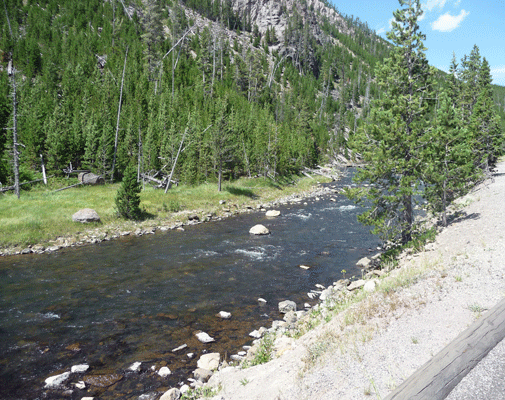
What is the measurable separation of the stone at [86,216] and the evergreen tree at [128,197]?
2240 mm

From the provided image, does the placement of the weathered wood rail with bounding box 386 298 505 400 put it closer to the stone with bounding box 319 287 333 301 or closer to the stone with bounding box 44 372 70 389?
the stone with bounding box 319 287 333 301

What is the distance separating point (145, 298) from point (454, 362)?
1324cm

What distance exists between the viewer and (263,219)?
112ft

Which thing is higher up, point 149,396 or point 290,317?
point 290,317

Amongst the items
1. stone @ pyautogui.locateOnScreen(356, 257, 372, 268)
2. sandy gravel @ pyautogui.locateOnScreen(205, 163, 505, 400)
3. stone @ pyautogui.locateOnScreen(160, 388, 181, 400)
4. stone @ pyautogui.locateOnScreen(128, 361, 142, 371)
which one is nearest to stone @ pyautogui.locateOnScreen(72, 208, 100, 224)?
stone @ pyautogui.locateOnScreen(128, 361, 142, 371)

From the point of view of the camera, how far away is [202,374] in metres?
8.85

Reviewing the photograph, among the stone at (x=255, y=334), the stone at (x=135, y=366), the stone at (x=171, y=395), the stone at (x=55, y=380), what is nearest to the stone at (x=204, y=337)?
the stone at (x=255, y=334)

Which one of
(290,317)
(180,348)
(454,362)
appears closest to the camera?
(454,362)

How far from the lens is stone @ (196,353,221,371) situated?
9.35 m

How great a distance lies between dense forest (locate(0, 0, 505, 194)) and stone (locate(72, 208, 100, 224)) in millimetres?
11999

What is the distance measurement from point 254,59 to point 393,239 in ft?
329

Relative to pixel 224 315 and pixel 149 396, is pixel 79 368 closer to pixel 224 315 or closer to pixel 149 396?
pixel 149 396

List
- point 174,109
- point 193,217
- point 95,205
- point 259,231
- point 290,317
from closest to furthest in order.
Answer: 1. point 290,317
2. point 259,231
3. point 95,205
4. point 193,217
5. point 174,109

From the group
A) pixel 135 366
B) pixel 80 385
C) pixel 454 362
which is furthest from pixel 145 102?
pixel 454 362
